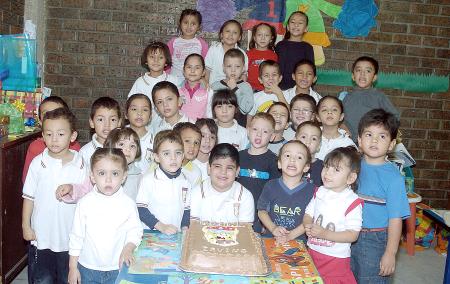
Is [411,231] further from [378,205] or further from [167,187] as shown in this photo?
[167,187]

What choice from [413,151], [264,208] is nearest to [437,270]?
[413,151]

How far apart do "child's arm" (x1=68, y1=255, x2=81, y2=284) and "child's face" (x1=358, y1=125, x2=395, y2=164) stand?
1583 millimetres

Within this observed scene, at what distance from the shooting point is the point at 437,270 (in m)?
4.28

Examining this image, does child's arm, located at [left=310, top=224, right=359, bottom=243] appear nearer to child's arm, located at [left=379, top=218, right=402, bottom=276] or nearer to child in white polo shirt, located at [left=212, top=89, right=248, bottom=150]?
child's arm, located at [left=379, top=218, right=402, bottom=276]

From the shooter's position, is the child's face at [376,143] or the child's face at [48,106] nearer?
the child's face at [376,143]

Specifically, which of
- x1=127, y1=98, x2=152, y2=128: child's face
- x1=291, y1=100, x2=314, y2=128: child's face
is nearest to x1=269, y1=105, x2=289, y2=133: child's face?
x1=291, y1=100, x2=314, y2=128: child's face

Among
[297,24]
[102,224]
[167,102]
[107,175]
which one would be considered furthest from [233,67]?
[102,224]

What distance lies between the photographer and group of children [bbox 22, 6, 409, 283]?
2416 millimetres

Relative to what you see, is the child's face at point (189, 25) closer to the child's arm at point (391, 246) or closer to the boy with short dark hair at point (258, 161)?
the boy with short dark hair at point (258, 161)

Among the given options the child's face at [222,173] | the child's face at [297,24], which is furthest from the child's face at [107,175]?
the child's face at [297,24]

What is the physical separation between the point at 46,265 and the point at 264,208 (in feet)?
4.25

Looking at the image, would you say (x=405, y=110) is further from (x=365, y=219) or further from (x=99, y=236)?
(x=99, y=236)

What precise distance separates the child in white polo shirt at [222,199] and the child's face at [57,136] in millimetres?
776

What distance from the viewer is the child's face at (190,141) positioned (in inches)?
125
